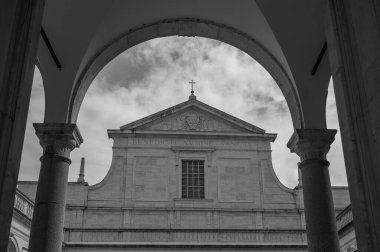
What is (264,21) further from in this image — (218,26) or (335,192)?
(335,192)

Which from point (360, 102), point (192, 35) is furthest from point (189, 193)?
point (360, 102)

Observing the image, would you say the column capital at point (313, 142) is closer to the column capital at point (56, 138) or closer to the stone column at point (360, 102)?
the stone column at point (360, 102)

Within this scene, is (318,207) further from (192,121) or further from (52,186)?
(192,121)

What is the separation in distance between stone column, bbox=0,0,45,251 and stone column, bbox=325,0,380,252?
2451mm

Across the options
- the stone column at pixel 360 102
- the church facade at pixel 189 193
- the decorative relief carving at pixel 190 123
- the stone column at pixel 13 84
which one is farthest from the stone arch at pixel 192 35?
the decorative relief carving at pixel 190 123

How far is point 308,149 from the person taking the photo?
23.2ft

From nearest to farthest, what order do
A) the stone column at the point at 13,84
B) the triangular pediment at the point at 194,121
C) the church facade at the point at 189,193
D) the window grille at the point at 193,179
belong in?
1. the stone column at the point at 13,84
2. the church facade at the point at 189,193
3. the window grille at the point at 193,179
4. the triangular pediment at the point at 194,121

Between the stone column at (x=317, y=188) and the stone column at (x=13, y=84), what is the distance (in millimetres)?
4389

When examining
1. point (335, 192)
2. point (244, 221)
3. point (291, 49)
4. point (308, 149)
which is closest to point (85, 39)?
point (291, 49)

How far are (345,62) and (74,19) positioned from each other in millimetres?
4421

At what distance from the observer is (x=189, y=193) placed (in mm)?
23000

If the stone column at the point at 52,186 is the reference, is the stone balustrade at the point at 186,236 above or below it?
above

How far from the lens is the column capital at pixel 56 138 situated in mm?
6934

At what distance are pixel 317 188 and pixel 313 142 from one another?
2.16 feet
